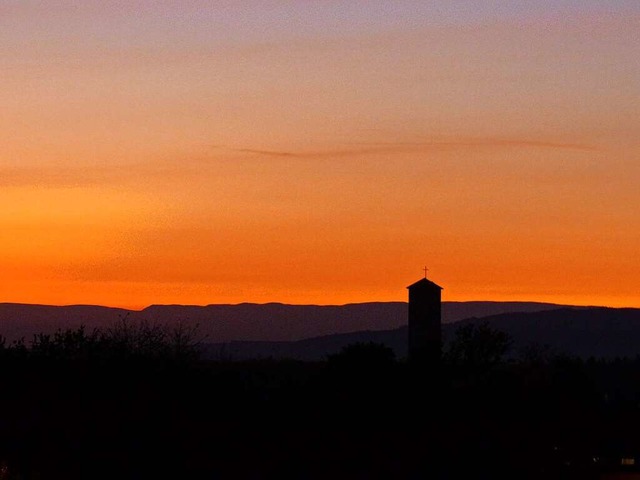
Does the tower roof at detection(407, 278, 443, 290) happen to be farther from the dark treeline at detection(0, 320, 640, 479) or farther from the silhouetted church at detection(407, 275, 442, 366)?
the dark treeline at detection(0, 320, 640, 479)

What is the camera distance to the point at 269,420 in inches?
1522

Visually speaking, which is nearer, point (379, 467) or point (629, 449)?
point (379, 467)

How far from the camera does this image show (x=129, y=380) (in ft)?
141

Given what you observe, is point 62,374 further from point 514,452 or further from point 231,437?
point 514,452

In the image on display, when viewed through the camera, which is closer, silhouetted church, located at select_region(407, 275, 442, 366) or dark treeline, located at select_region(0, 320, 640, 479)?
dark treeline, located at select_region(0, 320, 640, 479)

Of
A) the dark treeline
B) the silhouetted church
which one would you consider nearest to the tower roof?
the silhouetted church

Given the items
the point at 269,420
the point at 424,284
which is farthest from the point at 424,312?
the point at 269,420

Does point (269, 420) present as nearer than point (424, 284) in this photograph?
Yes

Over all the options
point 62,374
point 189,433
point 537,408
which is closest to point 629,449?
point 537,408

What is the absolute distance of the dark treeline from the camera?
102ft

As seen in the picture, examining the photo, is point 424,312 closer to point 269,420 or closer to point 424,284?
point 424,284

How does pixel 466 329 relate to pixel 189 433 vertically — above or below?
above

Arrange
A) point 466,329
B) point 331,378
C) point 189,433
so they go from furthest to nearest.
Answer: point 466,329, point 331,378, point 189,433

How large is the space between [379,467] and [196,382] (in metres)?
13.6
